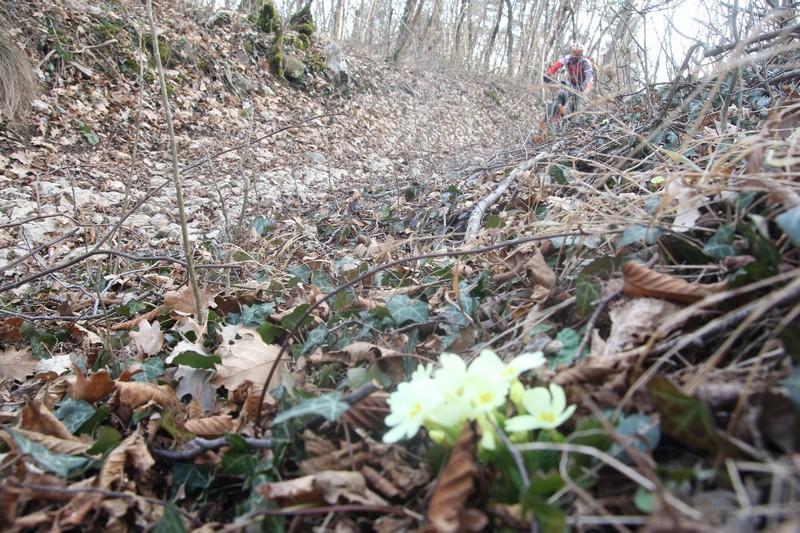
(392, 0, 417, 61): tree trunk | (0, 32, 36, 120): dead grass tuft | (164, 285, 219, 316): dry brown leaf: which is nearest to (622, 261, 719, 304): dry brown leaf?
(164, 285, 219, 316): dry brown leaf

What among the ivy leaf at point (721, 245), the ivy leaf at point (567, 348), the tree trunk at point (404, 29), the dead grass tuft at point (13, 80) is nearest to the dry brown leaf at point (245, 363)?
the ivy leaf at point (567, 348)

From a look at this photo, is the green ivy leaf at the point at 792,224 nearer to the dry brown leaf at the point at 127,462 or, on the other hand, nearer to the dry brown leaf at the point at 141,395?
the dry brown leaf at the point at 127,462

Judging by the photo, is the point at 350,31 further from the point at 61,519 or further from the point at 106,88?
the point at 61,519

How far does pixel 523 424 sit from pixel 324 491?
1.28ft

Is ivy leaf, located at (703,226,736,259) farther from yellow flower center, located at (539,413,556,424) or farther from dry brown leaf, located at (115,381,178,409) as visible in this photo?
dry brown leaf, located at (115,381,178,409)

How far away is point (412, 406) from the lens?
845 millimetres

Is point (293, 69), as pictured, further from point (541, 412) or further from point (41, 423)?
point (541, 412)

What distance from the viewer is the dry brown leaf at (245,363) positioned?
1.42 m

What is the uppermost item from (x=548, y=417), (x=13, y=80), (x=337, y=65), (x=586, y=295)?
(x=337, y=65)

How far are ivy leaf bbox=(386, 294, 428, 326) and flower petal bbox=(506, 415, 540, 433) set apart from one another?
72 cm

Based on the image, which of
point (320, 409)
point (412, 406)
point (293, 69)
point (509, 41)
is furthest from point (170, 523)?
point (509, 41)

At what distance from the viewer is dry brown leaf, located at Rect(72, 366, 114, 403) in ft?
4.47

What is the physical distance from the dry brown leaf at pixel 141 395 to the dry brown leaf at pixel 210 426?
0.18 m

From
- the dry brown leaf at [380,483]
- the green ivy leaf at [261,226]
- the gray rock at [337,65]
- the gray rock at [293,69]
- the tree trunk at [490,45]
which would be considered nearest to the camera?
the dry brown leaf at [380,483]
